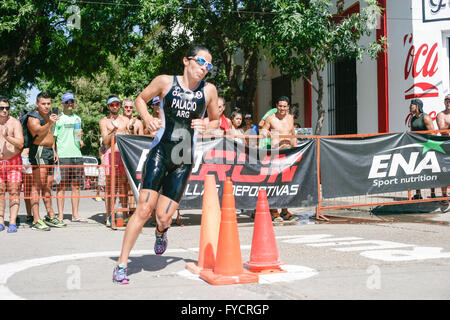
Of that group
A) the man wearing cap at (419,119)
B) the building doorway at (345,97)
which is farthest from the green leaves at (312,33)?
the man wearing cap at (419,119)

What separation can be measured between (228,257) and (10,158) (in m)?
5.46

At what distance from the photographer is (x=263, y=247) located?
520 centimetres

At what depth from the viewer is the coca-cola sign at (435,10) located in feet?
49.8

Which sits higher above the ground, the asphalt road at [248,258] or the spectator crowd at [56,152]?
the spectator crowd at [56,152]

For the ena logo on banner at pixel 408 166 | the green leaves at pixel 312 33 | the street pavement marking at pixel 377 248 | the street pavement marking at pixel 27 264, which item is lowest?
the street pavement marking at pixel 377 248

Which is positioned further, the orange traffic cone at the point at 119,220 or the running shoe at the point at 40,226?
the orange traffic cone at the point at 119,220

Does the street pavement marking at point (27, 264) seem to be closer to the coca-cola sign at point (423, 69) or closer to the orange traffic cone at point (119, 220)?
the orange traffic cone at point (119, 220)

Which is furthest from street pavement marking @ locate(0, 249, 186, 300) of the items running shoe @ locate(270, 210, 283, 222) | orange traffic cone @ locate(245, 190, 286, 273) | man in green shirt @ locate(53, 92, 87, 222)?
man in green shirt @ locate(53, 92, 87, 222)

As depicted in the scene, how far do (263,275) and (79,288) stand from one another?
5.37 feet

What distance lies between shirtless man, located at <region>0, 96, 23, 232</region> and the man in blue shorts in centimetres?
436

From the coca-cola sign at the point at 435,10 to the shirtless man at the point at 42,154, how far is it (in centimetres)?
1115

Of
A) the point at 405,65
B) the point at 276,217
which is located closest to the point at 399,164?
the point at 276,217

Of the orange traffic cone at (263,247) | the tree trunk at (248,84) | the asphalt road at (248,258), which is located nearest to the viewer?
the asphalt road at (248,258)
